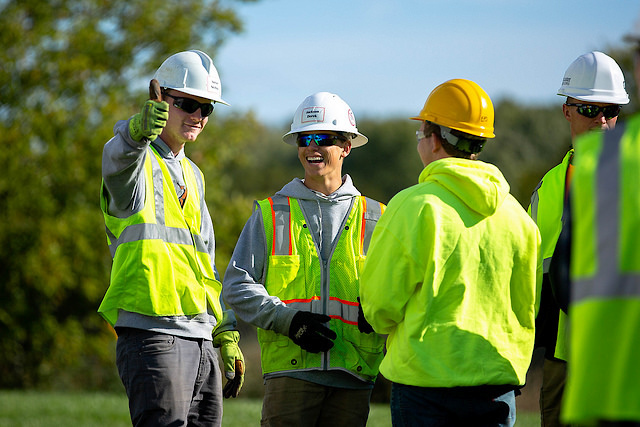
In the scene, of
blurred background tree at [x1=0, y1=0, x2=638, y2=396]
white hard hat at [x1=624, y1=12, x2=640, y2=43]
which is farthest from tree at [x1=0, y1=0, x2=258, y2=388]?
white hard hat at [x1=624, y1=12, x2=640, y2=43]

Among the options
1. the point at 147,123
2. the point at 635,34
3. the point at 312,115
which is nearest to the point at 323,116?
the point at 312,115

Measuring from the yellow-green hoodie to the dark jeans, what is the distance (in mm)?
63

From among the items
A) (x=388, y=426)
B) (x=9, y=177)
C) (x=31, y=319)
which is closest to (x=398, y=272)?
(x=388, y=426)

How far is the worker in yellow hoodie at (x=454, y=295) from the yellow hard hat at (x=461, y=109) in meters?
0.22

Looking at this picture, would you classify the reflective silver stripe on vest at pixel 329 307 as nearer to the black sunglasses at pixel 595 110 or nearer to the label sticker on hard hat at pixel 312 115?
the label sticker on hard hat at pixel 312 115

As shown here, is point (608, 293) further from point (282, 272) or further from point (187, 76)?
point (187, 76)

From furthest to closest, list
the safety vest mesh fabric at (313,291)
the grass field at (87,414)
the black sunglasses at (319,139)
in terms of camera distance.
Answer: the grass field at (87,414) → the black sunglasses at (319,139) → the safety vest mesh fabric at (313,291)

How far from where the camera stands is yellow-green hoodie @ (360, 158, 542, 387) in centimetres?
322

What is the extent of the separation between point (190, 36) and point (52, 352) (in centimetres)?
810

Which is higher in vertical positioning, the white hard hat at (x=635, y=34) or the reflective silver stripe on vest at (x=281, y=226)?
the white hard hat at (x=635, y=34)

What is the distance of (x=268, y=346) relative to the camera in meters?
4.27

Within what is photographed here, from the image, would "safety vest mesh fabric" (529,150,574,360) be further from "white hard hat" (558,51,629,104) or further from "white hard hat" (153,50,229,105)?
"white hard hat" (153,50,229,105)

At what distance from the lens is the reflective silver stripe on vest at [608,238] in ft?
6.40

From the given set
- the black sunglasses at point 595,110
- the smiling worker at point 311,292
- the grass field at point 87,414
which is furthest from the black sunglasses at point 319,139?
the grass field at point 87,414
